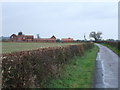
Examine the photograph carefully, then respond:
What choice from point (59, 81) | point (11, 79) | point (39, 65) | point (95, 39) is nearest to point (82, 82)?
point (59, 81)

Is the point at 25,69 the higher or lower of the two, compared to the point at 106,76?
higher

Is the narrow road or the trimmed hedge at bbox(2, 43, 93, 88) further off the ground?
the trimmed hedge at bbox(2, 43, 93, 88)

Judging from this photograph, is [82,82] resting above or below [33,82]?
below

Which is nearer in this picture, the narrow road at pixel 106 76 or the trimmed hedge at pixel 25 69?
the trimmed hedge at pixel 25 69

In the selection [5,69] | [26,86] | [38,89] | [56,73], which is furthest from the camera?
→ [56,73]

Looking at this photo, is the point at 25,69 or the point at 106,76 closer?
the point at 25,69

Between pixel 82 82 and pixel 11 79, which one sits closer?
pixel 11 79

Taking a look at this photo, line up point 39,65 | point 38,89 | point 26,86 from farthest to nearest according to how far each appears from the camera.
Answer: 1. point 39,65
2. point 38,89
3. point 26,86

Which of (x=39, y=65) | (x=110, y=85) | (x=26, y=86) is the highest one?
(x=39, y=65)

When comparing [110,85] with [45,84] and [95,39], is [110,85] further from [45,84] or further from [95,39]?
[95,39]

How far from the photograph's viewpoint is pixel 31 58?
244 inches

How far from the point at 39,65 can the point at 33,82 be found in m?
0.94

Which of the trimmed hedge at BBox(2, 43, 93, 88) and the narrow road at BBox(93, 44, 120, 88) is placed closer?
the trimmed hedge at BBox(2, 43, 93, 88)

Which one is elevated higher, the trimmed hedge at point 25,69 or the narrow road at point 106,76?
the trimmed hedge at point 25,69
